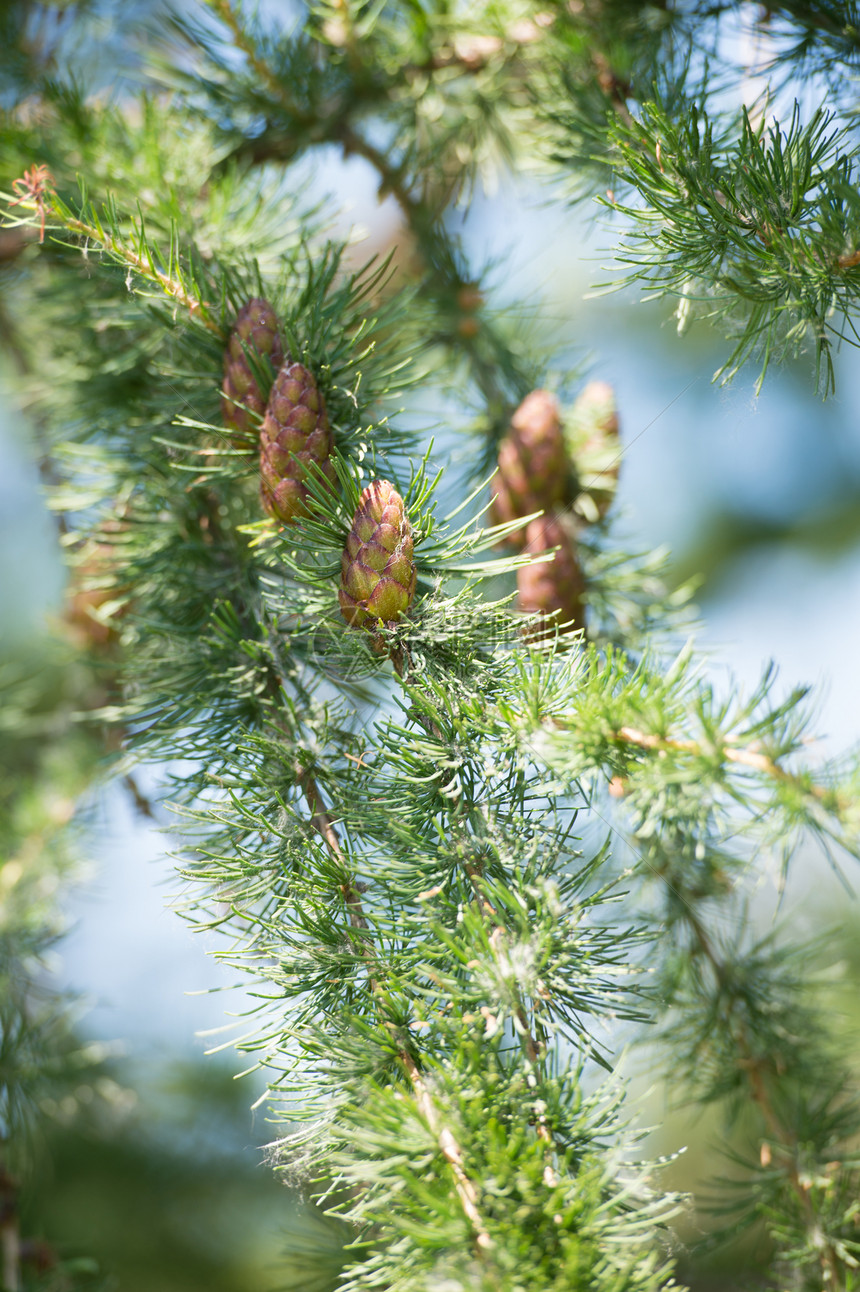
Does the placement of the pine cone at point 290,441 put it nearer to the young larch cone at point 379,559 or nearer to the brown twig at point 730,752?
the young larch cone at point 379,559

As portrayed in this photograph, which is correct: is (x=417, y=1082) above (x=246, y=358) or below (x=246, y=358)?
below

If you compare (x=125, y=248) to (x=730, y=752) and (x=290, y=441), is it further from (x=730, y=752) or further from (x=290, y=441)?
(x=730, y=752)

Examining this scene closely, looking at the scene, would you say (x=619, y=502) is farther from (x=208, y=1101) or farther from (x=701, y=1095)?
(x=208, y=1101)

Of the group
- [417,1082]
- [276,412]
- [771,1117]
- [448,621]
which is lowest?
[771,1117]

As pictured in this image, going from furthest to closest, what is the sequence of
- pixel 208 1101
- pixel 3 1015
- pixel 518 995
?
pixel 208 1101 < pixel 3 1015 < pixel 518 995

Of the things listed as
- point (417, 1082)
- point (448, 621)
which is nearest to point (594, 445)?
point (448, 621)

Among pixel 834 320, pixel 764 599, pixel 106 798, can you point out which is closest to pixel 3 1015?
pixel 106 798
